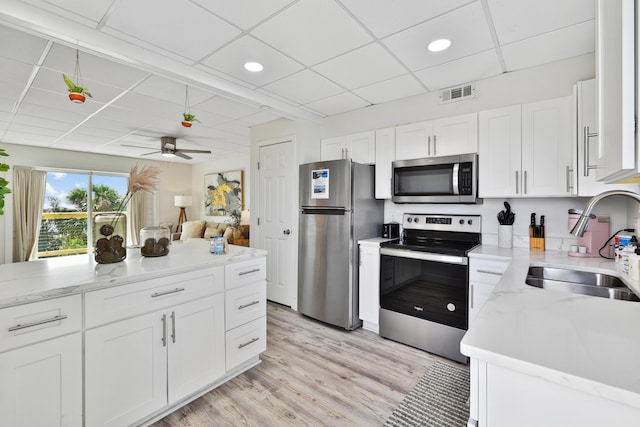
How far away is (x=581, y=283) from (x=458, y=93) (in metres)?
1.89

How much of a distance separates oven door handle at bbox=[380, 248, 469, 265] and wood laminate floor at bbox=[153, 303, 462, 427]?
841mm

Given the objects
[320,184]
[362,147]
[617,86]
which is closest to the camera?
[617,86]

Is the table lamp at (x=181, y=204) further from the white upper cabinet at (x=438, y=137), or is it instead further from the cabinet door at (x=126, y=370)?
the cabinet door at (x=126, y=370)

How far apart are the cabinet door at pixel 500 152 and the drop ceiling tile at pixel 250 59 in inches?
67.4

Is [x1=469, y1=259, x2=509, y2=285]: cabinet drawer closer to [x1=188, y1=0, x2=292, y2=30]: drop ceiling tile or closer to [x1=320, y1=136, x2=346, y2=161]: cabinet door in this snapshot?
[x1=320, y1=136, x2=346, y2=161]: cabinet door

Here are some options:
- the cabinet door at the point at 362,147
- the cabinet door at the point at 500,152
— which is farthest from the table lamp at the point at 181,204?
the cabinet door at the point at 500,152

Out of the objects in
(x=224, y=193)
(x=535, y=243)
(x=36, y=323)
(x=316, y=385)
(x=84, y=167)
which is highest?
(x=84, y=167)

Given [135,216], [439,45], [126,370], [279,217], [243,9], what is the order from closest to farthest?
[126,370] < [243,9] < [439,45] < [279,217] < [135,216]

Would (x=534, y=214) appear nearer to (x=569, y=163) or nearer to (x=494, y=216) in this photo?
(x=494, y=216)

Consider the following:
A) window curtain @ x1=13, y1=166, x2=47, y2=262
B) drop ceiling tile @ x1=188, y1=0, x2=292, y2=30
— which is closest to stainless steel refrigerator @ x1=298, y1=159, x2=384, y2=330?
drop ceiling tile @ x1=188, y1=0, x2=292, y2=30

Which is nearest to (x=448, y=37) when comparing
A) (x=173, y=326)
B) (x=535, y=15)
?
(x=535, y=15)

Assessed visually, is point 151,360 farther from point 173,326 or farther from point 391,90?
point 391,90

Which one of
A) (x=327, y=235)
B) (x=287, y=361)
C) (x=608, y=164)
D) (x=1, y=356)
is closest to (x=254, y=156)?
(x=327, y=235)

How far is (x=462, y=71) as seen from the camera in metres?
2.54
